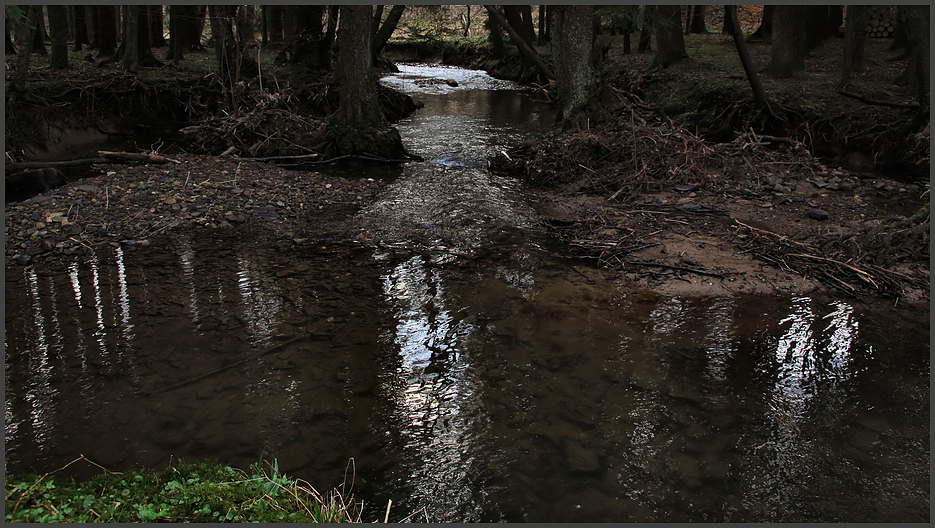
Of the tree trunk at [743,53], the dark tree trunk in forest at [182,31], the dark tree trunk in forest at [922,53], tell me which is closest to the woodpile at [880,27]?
the tree trunk at [743,53]

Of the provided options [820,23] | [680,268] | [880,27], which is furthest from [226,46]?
[880,27]

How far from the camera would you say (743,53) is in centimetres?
1257

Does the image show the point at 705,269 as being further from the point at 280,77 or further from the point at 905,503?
the point at 280,77

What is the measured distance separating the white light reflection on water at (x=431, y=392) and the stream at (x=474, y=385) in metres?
0.02

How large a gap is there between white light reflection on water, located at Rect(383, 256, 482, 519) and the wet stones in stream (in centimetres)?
287

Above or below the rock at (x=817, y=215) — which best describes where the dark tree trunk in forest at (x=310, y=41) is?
above

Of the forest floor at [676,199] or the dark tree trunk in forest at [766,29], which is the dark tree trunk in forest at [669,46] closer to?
the dark tree trunk in forest at [766,29]

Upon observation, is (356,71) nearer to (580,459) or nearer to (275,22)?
(580,459)

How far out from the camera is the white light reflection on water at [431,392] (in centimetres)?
397

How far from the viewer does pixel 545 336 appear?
5867mm

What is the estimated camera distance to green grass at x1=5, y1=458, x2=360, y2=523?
2596mm

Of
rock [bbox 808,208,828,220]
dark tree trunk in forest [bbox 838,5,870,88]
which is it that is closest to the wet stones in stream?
rock [bbox 808,208,828,220]

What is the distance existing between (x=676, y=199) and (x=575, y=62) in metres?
4.78

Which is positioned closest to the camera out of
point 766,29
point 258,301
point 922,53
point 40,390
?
point 40,390
